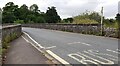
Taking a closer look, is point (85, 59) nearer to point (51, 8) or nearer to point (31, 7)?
point (51, 8)

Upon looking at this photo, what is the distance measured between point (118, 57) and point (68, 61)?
221 cm

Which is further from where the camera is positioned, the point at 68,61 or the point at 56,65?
the point at 68,61

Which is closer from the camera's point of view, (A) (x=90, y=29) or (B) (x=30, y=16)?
(A) (x=90, y=29)

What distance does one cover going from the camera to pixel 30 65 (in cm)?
1135

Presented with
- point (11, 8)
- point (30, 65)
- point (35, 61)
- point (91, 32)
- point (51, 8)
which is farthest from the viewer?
point (11, 8)

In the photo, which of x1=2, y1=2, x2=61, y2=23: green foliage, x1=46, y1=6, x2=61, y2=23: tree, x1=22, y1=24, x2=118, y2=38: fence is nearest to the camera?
x1=22, y1=24, x2=118, y2=38: fence

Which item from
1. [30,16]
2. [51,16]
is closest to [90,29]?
[51,16]

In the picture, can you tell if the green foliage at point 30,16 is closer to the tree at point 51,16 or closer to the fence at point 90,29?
the tree at point 51,16

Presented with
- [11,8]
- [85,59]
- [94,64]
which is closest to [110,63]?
[94,64]

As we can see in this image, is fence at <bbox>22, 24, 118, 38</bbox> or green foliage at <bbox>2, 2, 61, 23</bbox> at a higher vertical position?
green foliage at <bbox>2, 2, 61, 23</bbox>

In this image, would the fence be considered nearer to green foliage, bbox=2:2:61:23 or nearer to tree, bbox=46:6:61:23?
green foliage, bbox=2:2:61:23

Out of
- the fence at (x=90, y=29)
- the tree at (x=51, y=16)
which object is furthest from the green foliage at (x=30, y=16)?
the fence at (x=90, y=29)

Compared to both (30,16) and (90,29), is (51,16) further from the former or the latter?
(90,29)

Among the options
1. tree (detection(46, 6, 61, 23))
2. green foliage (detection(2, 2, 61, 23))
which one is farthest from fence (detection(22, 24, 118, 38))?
tree (detection(46, 6, 61, 23))
